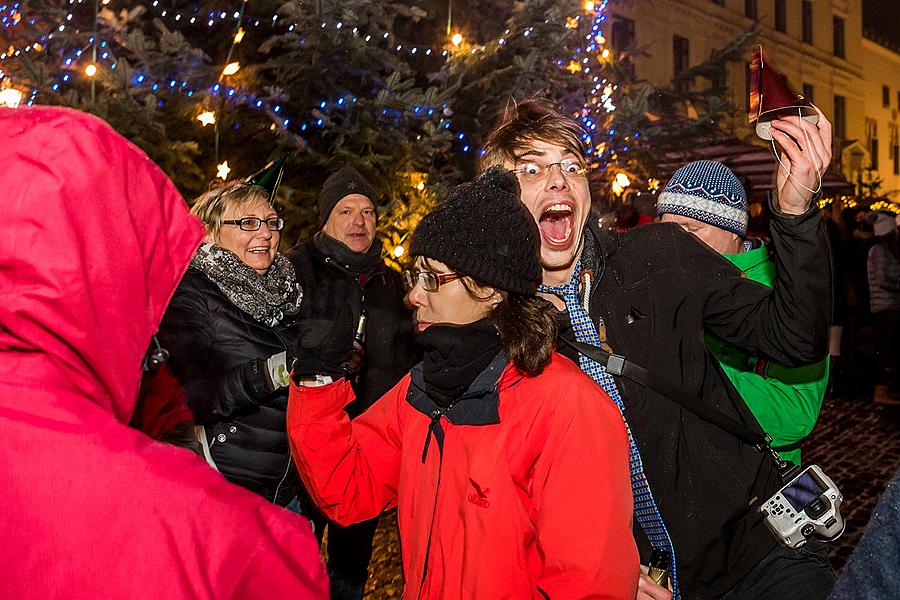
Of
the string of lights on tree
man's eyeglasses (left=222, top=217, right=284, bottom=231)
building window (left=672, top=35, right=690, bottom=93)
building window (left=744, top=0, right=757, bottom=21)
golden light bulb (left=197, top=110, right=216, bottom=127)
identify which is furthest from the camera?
building window (left=744, top=0, right=757, bottom=21)

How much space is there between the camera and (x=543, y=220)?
3035 mm

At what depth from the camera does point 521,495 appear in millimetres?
2252

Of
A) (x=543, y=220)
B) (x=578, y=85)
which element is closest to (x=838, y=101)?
(x=578, y=85)

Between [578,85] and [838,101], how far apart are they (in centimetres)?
4343

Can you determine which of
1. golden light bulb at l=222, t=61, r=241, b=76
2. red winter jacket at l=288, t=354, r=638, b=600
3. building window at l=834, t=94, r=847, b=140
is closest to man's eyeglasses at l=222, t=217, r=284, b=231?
red winter jacket at l=288, t=354, r=638, b=600

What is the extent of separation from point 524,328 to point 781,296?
81cm

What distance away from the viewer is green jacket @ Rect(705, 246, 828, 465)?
10.6 ft

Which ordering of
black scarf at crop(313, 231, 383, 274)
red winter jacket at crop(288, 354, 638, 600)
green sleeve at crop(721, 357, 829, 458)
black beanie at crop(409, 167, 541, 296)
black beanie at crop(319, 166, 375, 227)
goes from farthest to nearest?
black beanie at crop(319, 166, 375, 227) < black scarf at crop(313, 231, 383, 274) < green sleeve at crop(721, 357, 829, 458) < black beanie at crop(409, 167, 541, 296) < red winter jacket at crop(288, 354, 638, 600)

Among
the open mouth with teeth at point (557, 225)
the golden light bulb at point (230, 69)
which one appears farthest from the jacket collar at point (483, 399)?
the golden light bulb at point (230, 69)

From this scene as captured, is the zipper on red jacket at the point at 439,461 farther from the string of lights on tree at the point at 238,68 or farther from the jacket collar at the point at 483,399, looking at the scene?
the string of lights on tree at the point at 238,68

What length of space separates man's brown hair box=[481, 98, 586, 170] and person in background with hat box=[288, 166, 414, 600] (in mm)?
1731

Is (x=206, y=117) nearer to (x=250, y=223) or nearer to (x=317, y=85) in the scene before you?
(x=317, y=85)

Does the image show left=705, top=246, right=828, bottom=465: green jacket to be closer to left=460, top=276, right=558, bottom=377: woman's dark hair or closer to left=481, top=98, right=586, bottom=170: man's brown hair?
left=481, top=98, right=586, bottom=170: man's brown hair

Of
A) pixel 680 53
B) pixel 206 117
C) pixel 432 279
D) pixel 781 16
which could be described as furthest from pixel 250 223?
pixel 781 16
